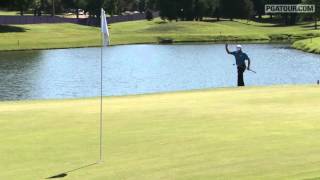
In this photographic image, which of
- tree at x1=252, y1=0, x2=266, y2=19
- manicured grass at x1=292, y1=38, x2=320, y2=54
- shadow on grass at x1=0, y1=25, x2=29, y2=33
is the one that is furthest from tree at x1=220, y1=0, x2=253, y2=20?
manicured grass at x1=292, y1=38, x2=320, y2=54

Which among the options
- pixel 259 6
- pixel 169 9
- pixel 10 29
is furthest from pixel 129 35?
pixel 259 6

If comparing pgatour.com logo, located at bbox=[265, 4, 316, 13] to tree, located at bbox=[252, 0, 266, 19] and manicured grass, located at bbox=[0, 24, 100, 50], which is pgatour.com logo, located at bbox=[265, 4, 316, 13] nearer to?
tree, located at bbox=[252, 0, 266, 19]

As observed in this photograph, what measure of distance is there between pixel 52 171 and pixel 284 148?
13.8 feet

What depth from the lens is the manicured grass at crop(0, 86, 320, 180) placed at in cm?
995

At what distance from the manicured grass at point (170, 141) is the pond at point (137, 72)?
22179 mm

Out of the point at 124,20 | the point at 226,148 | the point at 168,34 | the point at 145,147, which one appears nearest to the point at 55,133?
the point at 145,147

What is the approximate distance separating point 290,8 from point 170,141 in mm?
151280

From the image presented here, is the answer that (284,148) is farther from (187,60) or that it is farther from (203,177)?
(187,60)

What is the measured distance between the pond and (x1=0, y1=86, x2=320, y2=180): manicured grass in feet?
72.8

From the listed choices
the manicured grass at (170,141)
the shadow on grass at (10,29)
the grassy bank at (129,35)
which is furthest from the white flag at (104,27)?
the shadow on grass at (10,29)

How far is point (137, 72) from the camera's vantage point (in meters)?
55.4

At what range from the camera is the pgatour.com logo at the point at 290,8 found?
140 meters

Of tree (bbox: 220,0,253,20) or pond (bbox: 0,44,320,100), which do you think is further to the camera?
tree (bbox: 220,0,253,20)

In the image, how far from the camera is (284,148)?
37.0 feet
